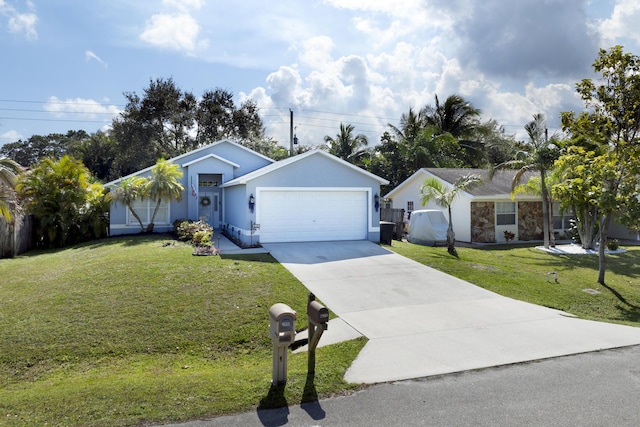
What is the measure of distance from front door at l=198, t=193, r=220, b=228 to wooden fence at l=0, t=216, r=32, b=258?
6.96 m

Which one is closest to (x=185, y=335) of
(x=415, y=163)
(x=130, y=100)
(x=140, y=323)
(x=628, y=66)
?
(x=140, y=323)

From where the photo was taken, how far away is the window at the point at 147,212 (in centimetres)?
1922

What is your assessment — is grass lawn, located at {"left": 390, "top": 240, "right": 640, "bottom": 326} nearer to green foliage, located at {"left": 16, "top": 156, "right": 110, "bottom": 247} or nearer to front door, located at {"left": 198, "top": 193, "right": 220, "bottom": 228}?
front door, located at {"left": 198, "top": 193, "right": 220, "bottom": 228}

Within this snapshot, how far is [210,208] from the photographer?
20.9 meters

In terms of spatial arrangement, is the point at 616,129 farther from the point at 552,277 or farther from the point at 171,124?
the point at 171,124

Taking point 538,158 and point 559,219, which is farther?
point 559,219

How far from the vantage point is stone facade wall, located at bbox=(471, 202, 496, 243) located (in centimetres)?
1945

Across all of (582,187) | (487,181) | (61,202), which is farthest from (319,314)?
(487,181)

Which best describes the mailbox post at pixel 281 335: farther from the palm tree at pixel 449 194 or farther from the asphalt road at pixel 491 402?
the palm tree at pixel 449 194

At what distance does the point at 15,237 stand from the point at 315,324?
15.0 m

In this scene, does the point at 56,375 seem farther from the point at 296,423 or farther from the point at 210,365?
the point at 296,423

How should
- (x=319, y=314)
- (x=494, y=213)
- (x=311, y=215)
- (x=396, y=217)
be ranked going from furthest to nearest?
(x=396, y=217), (x=494, y=213), (x=311, y=215), (x=319, y=314)

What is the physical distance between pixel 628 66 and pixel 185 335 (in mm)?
12496

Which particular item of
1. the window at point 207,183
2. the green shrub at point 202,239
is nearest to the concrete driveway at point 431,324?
the green shrub at point 202,239
